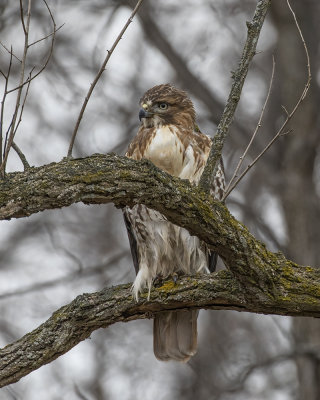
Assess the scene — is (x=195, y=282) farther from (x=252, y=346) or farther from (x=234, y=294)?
(x=252, y=346)

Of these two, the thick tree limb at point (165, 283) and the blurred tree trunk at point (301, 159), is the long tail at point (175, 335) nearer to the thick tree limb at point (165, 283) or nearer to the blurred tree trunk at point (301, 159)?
the thick tree limb at point (165, 283)

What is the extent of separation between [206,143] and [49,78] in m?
5.20

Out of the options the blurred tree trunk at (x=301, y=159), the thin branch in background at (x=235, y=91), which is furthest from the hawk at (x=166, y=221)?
the blurred tree trunk at (x=301, y=159)

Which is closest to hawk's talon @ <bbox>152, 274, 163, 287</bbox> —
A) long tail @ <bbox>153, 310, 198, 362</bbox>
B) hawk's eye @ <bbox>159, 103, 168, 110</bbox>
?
long tail @ <bbox>153, 310, 198, 362</bbox>

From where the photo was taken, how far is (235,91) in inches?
171

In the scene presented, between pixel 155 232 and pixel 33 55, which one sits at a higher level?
pixel 33 55

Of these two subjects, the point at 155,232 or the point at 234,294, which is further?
the point at 155,232

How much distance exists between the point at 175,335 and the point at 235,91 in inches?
97.8

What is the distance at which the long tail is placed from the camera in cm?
621

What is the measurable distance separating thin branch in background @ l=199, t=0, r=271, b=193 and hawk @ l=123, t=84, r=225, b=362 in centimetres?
121

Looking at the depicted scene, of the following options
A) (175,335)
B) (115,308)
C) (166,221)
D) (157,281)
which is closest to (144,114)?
(166,221)

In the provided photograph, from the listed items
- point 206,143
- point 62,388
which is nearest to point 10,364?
point 206,143

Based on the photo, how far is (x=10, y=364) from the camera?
14.8 feet

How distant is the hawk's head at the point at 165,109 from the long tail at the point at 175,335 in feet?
4.77
